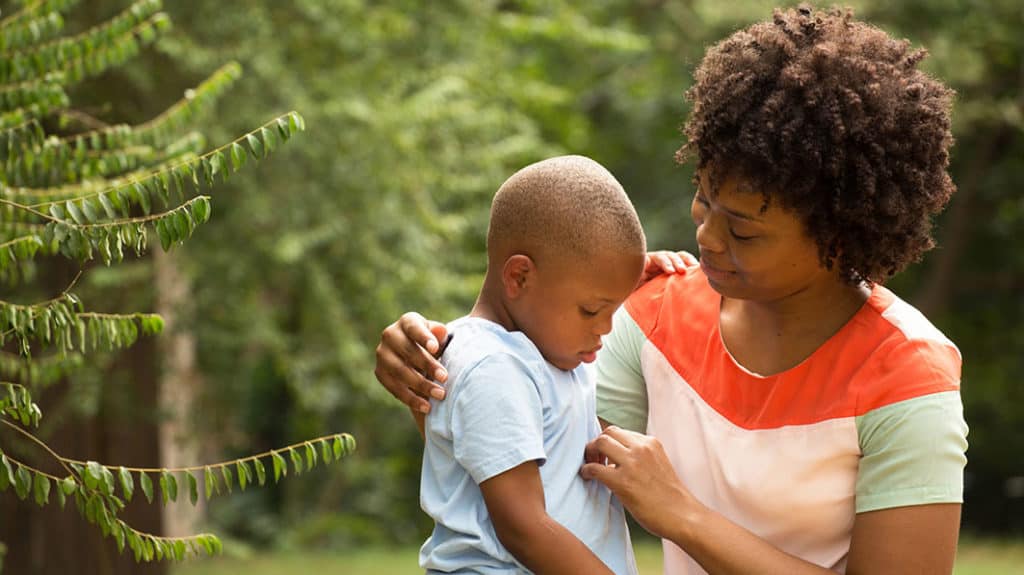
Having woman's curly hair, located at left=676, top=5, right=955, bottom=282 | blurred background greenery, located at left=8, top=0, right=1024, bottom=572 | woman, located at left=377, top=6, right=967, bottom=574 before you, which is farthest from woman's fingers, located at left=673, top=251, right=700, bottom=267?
blurred background greenery, located at left=8, top=0, right=1024, bottom=572

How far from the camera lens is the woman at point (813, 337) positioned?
2371 mm

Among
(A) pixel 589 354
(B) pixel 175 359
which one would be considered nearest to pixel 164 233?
(A) pixel 589 354

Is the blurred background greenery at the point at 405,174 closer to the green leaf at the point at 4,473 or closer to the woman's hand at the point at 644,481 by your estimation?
the green leaf at the point at 4,473

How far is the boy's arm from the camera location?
2.31 meters

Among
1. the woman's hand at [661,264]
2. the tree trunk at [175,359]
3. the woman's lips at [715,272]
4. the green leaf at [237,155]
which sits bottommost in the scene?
the tree trunk at [175,359]

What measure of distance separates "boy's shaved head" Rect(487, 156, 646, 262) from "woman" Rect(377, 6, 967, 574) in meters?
0.18

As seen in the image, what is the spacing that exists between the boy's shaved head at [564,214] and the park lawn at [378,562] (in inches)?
314

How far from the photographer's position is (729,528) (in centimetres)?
244

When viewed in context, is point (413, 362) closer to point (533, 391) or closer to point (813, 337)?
point (533, 391)

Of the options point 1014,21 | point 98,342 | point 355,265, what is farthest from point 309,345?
point 1014,21

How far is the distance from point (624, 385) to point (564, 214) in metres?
0.62

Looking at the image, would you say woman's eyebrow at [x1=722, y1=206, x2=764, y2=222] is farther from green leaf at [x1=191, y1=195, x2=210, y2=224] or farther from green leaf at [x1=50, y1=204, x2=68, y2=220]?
green leaf at [x1=50, y1=204, x2=68, y2=220]

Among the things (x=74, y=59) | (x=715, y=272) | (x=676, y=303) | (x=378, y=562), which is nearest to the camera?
(x=715, y=272)

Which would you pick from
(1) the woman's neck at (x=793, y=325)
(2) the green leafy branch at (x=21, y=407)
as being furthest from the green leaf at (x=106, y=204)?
(1) the woman's neck at (x=793, y=325)
